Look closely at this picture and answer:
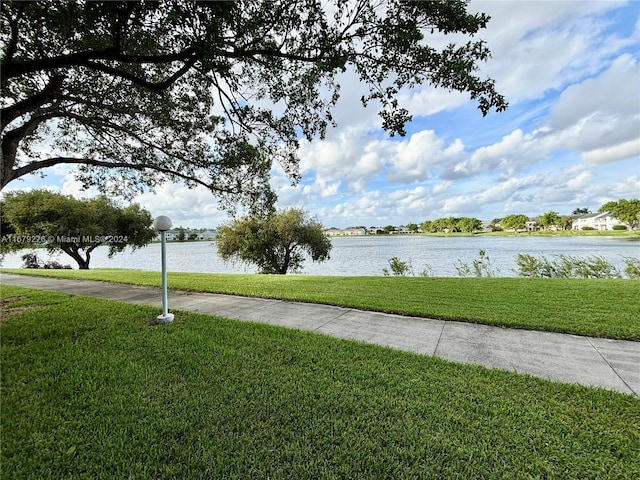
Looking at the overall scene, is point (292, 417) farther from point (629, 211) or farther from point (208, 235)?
point (629, 211)

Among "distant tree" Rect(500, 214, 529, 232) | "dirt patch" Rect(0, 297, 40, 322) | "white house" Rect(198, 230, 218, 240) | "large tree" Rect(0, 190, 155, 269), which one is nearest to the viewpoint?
"dirt patch" Rect(0, 297, 40, 322)

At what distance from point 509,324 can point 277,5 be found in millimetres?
5638

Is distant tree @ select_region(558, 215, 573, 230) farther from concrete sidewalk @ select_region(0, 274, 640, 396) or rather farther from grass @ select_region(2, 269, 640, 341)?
concrete sidewalk @ select_region(0, 274, 640, 396)

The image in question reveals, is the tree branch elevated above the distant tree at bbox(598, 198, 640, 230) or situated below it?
below

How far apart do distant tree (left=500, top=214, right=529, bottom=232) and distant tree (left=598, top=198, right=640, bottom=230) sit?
1833cm

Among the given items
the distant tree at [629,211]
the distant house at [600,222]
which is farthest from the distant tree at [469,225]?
the distant tree at [629,211]

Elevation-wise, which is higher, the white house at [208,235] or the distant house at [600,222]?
the distant house at [600,222]

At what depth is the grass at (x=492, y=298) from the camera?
14.5ft

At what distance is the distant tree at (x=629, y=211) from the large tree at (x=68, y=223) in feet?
210

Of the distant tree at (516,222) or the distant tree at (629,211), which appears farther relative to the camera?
the distant tree at (516,222)

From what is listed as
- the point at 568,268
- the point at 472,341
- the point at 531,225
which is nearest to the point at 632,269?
the point at 568,268

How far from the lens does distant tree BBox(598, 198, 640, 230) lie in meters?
42.7

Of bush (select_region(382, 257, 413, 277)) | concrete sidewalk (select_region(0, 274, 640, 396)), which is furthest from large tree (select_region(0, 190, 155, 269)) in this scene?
bush (select_region(382, 257, 413, 277))

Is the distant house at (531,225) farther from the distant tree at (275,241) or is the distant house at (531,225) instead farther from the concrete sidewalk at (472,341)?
the concrete sidewalk at (472,341)
